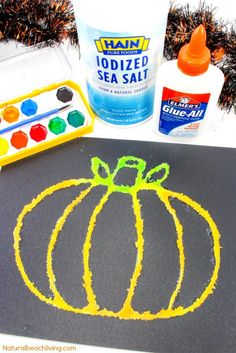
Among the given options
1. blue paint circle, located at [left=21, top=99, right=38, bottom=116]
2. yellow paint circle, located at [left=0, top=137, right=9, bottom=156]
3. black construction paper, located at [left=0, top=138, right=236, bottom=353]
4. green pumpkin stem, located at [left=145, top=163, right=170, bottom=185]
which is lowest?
black construction paper, located at [left=0, top=138, right=236, bottom=353]

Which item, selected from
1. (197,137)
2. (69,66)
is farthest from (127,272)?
(69,66)

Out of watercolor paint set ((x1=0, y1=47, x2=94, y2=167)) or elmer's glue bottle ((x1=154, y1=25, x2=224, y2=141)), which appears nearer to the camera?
elmer's glue bottle ((x1=154, y1=25, x2=224, y2=141))

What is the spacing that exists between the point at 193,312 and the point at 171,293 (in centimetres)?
3

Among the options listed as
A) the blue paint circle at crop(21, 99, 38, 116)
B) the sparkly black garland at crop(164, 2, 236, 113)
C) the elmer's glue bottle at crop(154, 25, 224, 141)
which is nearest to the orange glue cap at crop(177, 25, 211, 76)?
the elmer's glue bottle at crop(154, 25, 224, 141)

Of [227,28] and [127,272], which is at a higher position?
[227,28]

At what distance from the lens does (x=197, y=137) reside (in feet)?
1.75

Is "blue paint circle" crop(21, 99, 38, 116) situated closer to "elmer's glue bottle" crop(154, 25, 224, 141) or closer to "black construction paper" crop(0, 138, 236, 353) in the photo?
"black construction paper" crop(0, 138, 236, 353)

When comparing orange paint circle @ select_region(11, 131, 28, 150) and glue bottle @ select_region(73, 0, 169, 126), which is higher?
glue bottle @ select_region(73, 0, 169, 126)

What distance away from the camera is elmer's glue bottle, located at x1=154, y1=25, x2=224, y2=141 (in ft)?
1.38

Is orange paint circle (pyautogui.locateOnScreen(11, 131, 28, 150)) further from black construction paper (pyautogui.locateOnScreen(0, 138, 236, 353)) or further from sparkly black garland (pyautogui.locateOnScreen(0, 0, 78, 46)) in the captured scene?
sparkly black garland (pyautogui.locateOnScreen(0, 0, 78, 46))

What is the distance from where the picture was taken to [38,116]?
536 millimetres

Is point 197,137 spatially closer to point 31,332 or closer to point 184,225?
point 184,225

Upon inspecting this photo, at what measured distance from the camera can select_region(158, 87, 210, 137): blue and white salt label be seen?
462 millimetres

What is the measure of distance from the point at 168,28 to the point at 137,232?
0.99 feet
